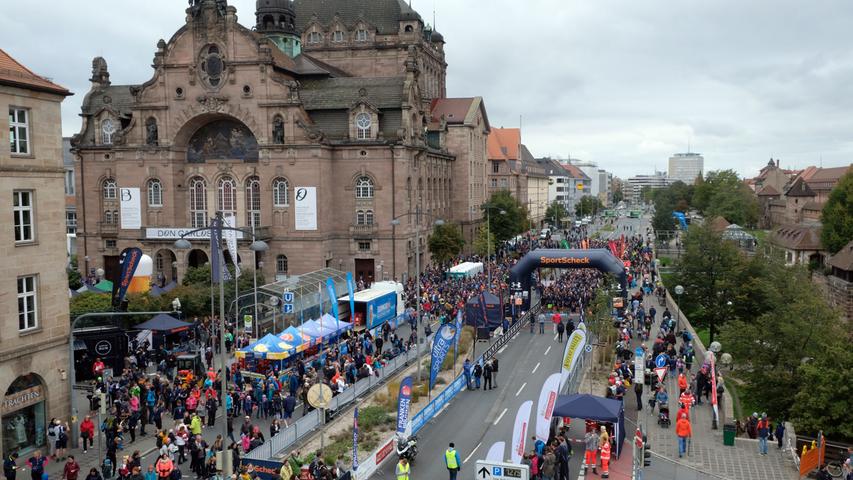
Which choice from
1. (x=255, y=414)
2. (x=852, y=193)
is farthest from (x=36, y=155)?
(x=852, y=193)

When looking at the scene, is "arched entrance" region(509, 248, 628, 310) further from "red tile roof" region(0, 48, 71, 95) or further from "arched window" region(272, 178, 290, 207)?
"red tile roof" region(0, 48, 71, 95)

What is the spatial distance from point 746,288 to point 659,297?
8982 mm

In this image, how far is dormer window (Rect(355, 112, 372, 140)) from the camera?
58750mm

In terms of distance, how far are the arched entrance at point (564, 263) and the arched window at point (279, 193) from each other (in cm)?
1965

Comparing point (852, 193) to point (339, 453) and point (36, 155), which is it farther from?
point (36, 155)

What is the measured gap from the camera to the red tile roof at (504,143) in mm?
118750

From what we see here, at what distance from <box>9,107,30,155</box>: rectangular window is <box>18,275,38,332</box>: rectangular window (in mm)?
4119

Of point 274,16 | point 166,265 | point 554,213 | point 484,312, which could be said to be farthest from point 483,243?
point 554,213

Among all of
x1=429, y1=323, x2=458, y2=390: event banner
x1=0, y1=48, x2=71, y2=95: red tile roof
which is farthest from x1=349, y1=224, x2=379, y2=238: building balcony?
x1=0, y1=48, x2=71, y2=95: red tile roof

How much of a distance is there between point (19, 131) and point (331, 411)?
1430 cm

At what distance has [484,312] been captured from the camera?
42.2m

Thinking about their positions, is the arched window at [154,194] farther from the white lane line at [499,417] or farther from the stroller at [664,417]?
the stroller at [664,417]

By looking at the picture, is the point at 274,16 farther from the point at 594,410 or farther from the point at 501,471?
the point at 501,471

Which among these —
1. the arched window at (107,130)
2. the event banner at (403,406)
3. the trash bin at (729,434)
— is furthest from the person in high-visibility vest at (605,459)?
the arched window at (107,130)
